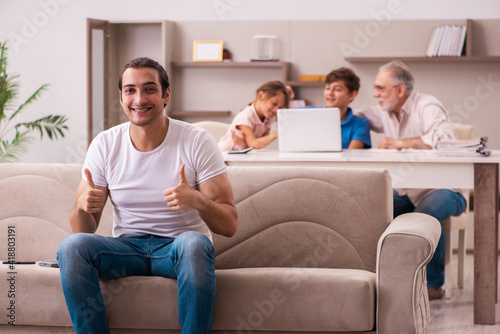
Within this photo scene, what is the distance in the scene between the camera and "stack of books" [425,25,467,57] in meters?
5.36

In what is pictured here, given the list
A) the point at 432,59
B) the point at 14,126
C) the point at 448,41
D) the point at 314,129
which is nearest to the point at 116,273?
the point at 314,129

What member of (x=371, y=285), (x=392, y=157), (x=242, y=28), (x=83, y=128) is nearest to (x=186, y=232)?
(x=371, y=285)

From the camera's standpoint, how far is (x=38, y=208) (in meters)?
2.54

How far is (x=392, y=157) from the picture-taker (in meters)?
2.99

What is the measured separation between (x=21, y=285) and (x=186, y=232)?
1.89 ft

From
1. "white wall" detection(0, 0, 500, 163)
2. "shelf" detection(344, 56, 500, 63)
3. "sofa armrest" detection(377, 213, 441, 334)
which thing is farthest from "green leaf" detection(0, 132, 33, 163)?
"sofa armrest" detection(377, 213, 441, 334)

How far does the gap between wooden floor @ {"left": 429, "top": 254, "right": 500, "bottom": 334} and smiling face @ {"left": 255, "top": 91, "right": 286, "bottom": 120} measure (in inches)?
55.7

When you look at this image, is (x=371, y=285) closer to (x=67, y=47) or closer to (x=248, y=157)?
(x=248, y=157)

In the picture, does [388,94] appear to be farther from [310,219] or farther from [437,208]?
[310,219]

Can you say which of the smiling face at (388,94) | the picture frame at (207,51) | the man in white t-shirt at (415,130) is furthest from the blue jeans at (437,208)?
the picture frame at (207,51)

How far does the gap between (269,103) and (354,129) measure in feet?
1.72

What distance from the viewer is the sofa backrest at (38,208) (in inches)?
99.0

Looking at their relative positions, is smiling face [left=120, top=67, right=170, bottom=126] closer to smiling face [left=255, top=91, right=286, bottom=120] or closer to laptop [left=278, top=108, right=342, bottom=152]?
laptop [left=278, top=108, right=342, bottom=152]

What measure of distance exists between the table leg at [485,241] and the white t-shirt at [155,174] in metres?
1.34
